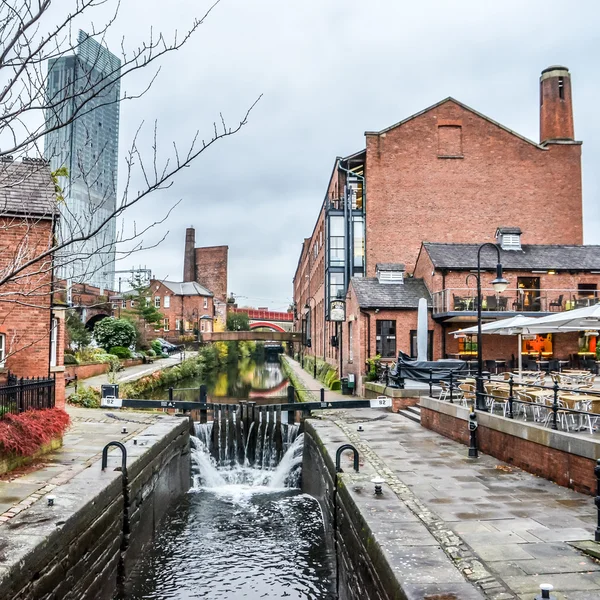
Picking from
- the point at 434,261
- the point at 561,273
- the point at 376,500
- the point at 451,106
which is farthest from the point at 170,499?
the point at 451,106

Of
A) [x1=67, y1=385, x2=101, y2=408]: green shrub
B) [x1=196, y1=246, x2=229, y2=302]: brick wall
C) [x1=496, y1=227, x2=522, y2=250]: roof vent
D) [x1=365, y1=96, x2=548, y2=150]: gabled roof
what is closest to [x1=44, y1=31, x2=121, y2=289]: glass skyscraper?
[x1=67, y1=385, x2=101, y2=408]: green shrub

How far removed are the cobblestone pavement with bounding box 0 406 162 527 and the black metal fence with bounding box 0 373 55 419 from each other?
106cm

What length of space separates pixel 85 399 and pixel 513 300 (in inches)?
743

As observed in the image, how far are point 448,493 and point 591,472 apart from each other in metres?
2.14

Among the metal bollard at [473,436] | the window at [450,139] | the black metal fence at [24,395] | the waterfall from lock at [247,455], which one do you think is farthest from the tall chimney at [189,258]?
the metal bollard at [473,436]

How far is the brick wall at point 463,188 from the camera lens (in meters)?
31.6

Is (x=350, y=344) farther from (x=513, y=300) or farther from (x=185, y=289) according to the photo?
(x=185, y=289)

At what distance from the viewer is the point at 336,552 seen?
31.4ft

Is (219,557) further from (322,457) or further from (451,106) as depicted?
(451,106)

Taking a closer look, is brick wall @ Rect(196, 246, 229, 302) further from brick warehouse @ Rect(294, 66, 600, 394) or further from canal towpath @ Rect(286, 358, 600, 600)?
canal towpath @ Rect(286, 358, 600, 600)

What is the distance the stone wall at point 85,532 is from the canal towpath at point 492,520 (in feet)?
13.1

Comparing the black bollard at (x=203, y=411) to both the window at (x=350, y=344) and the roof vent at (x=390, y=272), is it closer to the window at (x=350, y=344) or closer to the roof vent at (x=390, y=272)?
the window at (x=350, y=344)

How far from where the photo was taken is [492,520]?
24.0 ft

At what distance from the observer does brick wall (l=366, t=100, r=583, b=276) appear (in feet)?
104
